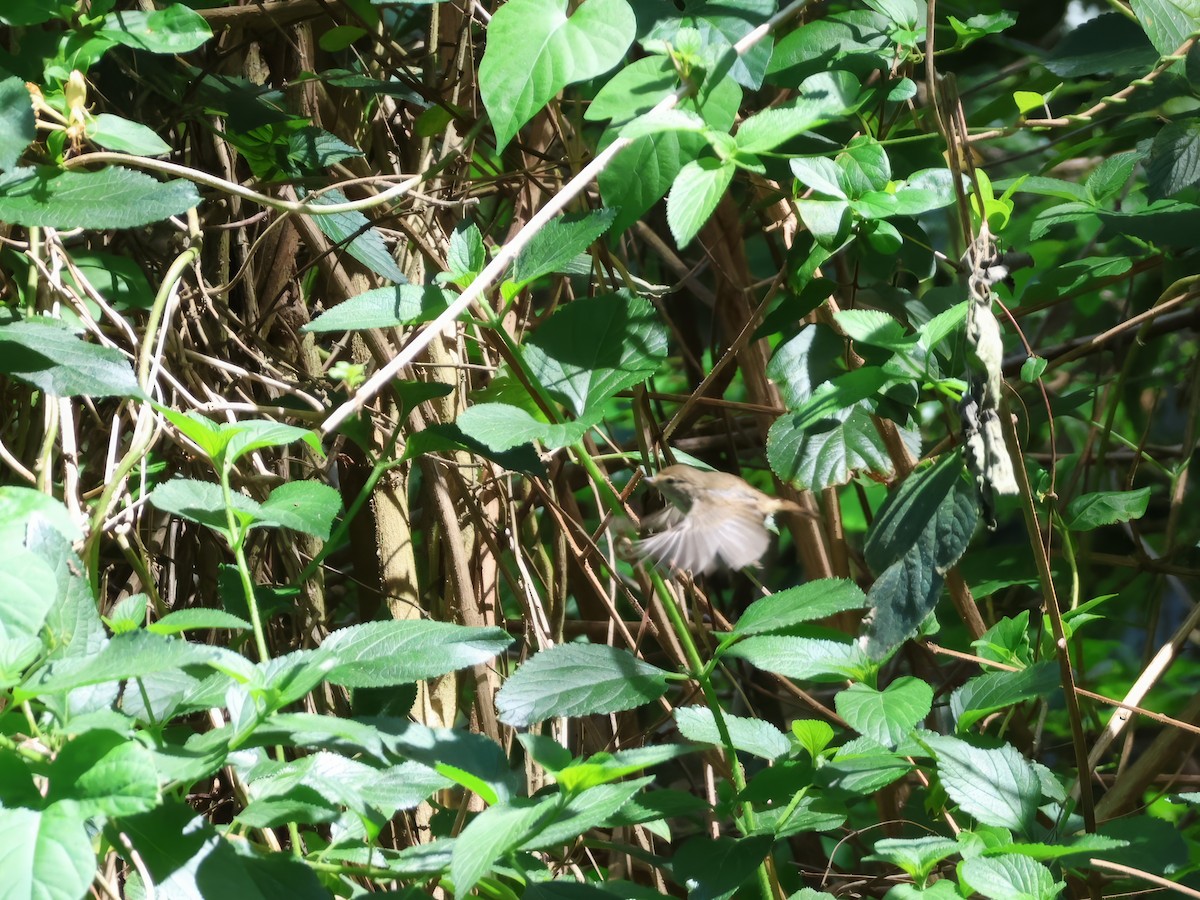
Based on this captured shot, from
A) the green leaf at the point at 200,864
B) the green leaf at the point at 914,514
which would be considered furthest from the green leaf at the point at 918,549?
the green leaf at the point at 200,864

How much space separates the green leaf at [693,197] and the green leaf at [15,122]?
476mm

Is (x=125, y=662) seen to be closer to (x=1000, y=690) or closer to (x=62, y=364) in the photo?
(x=62, y=364)

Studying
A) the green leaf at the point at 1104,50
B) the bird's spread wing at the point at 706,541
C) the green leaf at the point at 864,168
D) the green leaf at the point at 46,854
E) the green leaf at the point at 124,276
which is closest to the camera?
the green leaf at the point at 46,854

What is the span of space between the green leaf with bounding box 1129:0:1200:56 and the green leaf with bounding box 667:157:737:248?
22.6 inches

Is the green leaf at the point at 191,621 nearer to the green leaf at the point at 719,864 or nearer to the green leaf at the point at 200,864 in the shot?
the green leaf at the point at 200,864

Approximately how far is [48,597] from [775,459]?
0.61m

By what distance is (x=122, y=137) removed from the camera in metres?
0.95

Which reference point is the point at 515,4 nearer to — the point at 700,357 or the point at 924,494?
the point at 924,494

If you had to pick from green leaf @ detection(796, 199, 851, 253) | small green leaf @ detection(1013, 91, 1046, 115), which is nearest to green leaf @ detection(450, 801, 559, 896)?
green leaf @ detection(796, 199, 851, 253)

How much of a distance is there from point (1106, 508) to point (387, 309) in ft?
2.51

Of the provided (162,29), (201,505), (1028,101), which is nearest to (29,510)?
(201,505)

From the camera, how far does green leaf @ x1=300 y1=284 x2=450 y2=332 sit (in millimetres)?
878

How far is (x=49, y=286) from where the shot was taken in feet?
3.29

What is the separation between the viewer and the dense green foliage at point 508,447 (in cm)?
73
